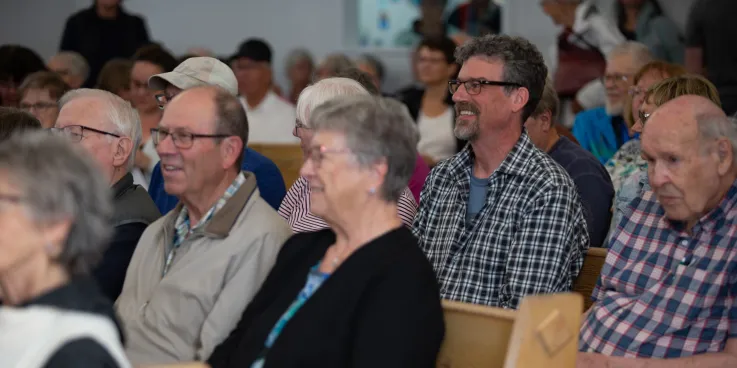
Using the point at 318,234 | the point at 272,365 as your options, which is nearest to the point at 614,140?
the point at 318,234

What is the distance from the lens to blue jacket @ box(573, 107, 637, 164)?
15.6 feet

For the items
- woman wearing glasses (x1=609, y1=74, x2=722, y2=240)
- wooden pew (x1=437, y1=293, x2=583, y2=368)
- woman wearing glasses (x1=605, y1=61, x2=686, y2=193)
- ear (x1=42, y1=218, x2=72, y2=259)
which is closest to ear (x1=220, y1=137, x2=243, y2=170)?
wooden pew (x1=437, y1=293, x2=583, y2=368)

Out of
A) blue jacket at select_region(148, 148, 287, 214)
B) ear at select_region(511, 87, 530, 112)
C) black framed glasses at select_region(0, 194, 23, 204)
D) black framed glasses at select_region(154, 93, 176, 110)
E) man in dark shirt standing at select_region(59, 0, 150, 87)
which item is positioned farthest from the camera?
man in dark shirt standing at select_region(59, 0, 150, 87)

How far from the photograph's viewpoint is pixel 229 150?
109 inches

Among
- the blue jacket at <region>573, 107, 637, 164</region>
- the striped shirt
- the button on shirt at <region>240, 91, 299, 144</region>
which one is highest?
the striped shirt

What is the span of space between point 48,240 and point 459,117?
162 centimetres

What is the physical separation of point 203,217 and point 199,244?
100mm

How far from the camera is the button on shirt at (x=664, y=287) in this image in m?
2.45

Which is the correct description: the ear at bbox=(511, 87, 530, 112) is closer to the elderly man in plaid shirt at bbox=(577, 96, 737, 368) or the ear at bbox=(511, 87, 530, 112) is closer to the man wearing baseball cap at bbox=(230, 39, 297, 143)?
the elderly man in plaid shirt at bbox=(577, 96, 737, 368)

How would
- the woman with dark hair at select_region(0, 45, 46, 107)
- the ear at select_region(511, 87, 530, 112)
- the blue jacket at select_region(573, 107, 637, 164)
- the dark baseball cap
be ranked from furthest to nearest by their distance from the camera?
the dark baseball cap → the woman with dark hair at select_region(0, 45, 46, 107) → the blue jacket at select_region(573, 107, 637, 164) → the ear at select_region(511, 87, 530, 112)

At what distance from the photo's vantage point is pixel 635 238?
106 inches

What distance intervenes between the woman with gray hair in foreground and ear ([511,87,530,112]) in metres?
1.60

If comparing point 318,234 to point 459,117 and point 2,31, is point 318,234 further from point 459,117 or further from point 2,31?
point 2,31

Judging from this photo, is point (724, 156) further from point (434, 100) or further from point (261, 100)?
point (261, 100)
